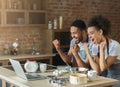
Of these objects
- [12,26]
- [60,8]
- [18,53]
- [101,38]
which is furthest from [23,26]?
[101,38]

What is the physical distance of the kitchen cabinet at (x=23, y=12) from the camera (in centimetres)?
537

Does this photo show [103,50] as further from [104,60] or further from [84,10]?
[84,10]

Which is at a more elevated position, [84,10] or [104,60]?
[84,10]

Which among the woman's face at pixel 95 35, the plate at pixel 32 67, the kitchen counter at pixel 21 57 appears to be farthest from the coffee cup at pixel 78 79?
the kitchen counter at pixel 21 57

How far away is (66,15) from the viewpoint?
6.36m

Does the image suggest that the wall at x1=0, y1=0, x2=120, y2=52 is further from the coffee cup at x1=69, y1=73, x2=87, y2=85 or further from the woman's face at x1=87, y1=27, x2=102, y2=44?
the coffee cup at x1=69, y1=73, x2=87, y2=85

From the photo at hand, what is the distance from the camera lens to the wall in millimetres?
5727

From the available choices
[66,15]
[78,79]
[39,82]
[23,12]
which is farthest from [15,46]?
[78,79]

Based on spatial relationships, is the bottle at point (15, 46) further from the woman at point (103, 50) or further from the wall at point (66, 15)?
the woman at point (103, 50)

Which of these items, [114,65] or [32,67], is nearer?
[32,67]

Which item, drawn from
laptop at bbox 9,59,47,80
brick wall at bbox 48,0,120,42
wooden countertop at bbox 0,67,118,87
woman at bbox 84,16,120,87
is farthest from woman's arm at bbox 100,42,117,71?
brick wall at bbox 48,0,120,42

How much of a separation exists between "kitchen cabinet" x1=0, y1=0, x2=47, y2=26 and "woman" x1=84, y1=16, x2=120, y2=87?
2.47 metres

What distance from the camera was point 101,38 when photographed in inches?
132

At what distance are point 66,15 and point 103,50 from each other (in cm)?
332
